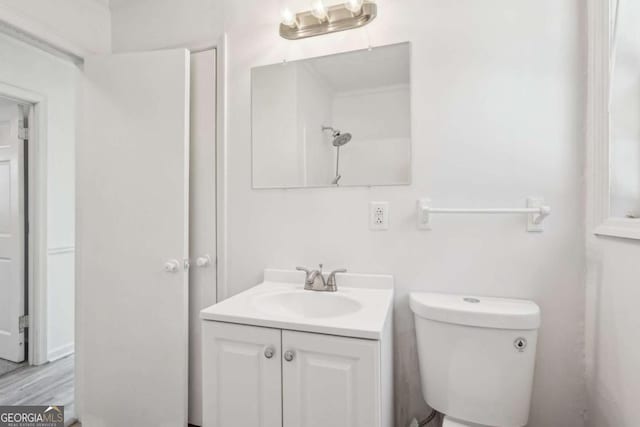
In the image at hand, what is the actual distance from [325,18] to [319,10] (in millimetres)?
43

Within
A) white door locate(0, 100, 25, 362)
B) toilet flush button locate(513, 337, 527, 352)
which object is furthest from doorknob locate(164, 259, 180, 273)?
white door locate(0, 100, 25, 362)

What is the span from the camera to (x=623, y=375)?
89cm

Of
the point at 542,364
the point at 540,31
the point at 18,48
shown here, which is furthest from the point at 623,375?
the point at 18,48

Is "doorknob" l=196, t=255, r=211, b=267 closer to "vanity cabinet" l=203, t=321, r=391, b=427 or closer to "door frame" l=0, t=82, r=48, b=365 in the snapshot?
"vanity cabinet" l=203, t=321, r=391, b=427

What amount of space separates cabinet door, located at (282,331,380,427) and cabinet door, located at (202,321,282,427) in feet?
0.13

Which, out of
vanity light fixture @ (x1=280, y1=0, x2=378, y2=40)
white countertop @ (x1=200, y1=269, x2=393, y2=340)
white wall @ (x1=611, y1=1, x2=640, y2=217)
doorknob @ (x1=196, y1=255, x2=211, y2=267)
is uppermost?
vanity light fixture @ (x1=280, y1=0, x2=378, y2=40)

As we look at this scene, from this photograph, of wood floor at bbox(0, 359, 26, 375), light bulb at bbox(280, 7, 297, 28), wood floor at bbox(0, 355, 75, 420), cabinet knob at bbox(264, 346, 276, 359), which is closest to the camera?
cabinet knob at bbox(264, 346, 276, 359)

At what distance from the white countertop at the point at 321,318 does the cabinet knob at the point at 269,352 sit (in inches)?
2.7

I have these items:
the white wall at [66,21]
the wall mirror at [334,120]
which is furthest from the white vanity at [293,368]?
the white wall at [66,21]

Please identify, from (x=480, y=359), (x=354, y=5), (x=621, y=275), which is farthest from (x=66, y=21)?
(x=621, y=275)

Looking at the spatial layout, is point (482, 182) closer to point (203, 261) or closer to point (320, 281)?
point (320, 281)

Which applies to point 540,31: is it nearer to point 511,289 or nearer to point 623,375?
point 511,289

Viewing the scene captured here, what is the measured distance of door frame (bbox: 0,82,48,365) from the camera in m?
2.21

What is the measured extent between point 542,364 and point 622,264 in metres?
0.51
